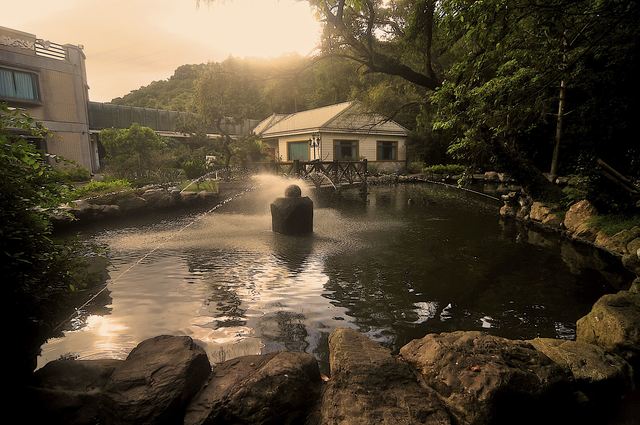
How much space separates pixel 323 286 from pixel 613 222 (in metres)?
8.75

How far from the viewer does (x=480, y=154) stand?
14.3m

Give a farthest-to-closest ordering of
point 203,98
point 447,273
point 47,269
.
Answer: point 203,98 < point 447,273 < point 47,269

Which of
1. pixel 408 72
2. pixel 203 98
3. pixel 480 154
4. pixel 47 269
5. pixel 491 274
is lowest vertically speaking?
pixel 491 274

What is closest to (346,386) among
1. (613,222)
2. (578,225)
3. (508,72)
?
(613,222)

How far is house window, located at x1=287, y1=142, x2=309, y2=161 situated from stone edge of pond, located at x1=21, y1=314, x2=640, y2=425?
99.6ft

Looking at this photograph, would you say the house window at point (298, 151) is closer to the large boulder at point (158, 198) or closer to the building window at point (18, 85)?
the large boulder at point (158, 198)

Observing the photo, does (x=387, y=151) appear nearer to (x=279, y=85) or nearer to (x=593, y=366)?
(x=279, y=85)

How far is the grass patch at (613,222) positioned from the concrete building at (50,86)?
27.2 metres

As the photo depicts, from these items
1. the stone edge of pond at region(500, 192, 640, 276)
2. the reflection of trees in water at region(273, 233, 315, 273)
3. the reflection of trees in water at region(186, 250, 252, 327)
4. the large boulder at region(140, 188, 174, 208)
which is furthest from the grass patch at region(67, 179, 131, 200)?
the stone edge of pond at region(500, 192, 640, 276)

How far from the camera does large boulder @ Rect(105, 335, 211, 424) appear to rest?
2811 millimetres

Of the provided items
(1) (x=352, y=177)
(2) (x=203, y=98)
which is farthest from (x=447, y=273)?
(2) (x=203, y=98)

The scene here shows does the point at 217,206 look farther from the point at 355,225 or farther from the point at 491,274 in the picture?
the point at 491,274

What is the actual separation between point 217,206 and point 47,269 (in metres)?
13.0

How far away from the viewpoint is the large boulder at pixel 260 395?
2801 millimetres
